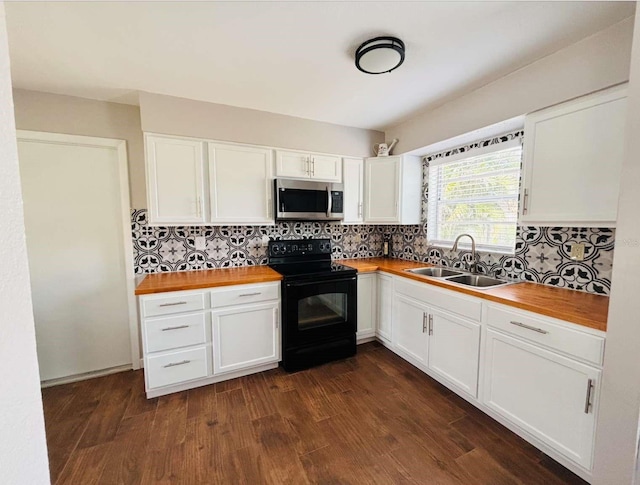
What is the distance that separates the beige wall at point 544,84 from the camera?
58.4 inches

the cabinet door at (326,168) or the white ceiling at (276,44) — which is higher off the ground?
the white ceiling at (276,44)

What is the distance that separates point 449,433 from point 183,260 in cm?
258

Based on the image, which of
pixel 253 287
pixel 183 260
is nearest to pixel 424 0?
pixel 253 287

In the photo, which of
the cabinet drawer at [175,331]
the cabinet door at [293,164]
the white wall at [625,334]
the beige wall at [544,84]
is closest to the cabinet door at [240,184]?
the cabinet door at [293,164]

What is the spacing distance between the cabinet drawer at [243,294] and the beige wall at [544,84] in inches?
80.8

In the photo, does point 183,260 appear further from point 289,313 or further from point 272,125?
point 272,125

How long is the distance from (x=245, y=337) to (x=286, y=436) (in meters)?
0.86

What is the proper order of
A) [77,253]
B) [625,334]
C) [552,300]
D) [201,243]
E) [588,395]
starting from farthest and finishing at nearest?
[201,243] < [77,253] < [552,300] < [588,395] < [625,334]

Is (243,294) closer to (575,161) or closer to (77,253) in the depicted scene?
(77,253)

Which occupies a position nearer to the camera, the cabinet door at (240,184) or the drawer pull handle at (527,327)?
the drawer pull handle at (527,327)

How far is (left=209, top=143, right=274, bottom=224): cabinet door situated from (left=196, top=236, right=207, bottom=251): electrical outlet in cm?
34

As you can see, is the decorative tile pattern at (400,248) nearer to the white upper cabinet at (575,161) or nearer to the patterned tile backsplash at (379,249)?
the patterned tile backsplash at (379,249)

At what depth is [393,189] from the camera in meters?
3.02

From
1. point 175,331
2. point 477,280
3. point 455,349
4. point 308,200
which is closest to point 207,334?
point 175,331
